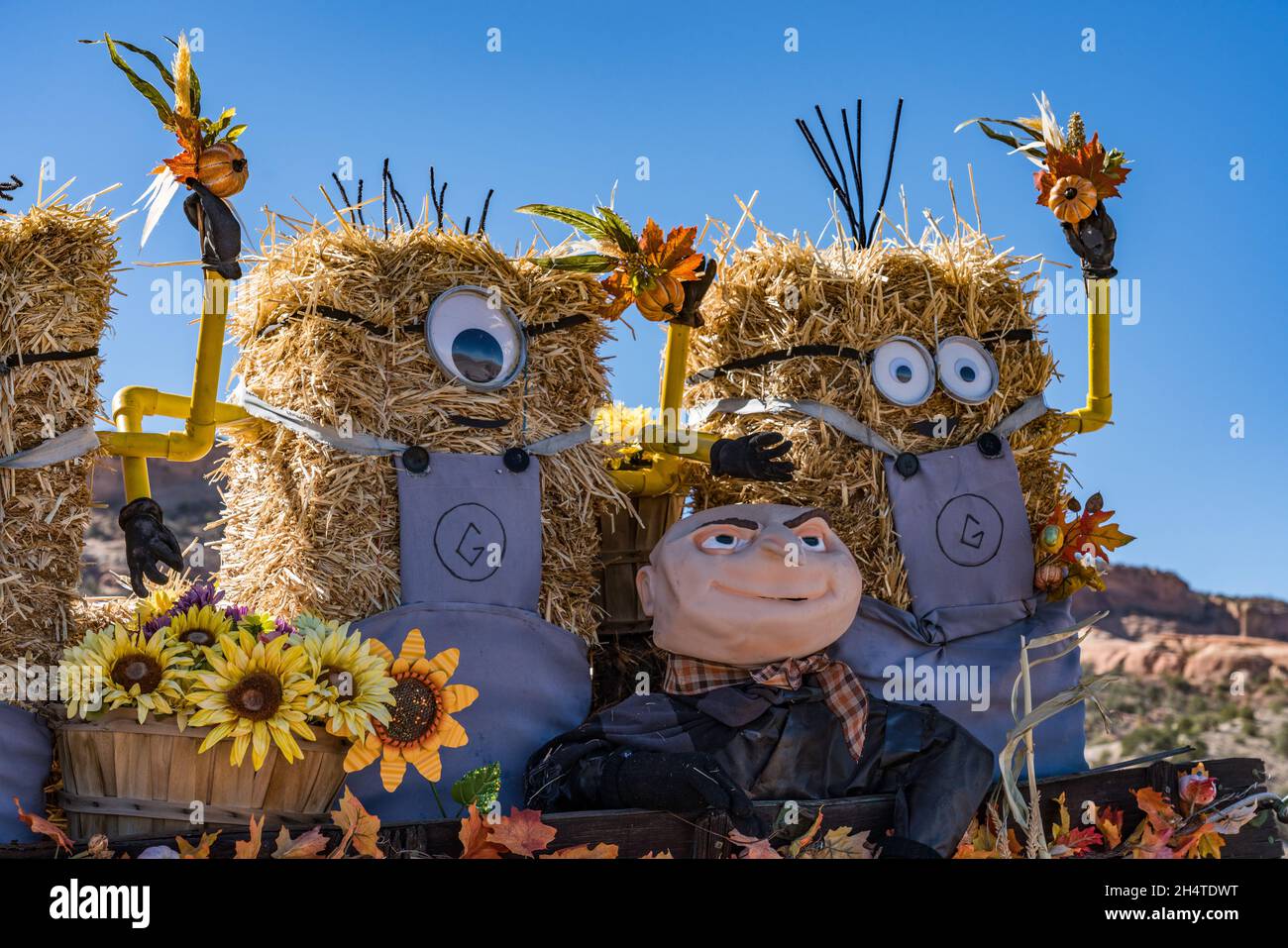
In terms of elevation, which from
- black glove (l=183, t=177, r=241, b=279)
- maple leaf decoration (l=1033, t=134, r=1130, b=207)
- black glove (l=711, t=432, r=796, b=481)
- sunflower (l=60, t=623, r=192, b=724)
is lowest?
sunflower (l=60, t=623, r=192, b=724)


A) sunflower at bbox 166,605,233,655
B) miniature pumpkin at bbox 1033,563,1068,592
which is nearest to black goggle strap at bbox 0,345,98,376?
sunflower at bbox 166,605,233,655

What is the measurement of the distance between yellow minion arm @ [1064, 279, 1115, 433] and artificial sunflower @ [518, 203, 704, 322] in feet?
4.28

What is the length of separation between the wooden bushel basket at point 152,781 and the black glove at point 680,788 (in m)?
0.71

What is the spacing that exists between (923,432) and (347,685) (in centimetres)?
180

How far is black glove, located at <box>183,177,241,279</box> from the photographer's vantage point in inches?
124

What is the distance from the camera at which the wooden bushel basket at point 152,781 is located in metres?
2.66

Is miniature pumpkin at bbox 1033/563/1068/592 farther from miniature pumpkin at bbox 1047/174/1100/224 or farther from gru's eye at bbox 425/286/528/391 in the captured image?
gru's eye at bbox 425/286/528/391

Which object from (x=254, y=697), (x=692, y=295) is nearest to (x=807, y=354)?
(x=692, y=295)

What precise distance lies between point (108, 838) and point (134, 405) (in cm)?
124

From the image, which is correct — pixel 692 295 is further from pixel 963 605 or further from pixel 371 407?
pixel 963 605

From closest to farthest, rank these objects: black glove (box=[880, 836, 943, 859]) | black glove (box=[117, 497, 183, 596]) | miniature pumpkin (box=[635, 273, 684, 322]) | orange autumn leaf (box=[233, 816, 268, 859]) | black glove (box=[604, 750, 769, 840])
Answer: orange autumn leaf (box=[233, 816, 268, 859]) → black glove (box=[604, 750, 769, 840]) → black glove (box=[880, 836, 943, 859]) → black glove (box=[117, 497, 183, 596]) → miniature pumpkin (box=[635, 273, 684, 322])

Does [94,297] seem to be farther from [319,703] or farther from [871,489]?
[871,489]

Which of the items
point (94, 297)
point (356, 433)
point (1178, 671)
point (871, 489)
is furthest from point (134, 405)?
point (1178, 671)
